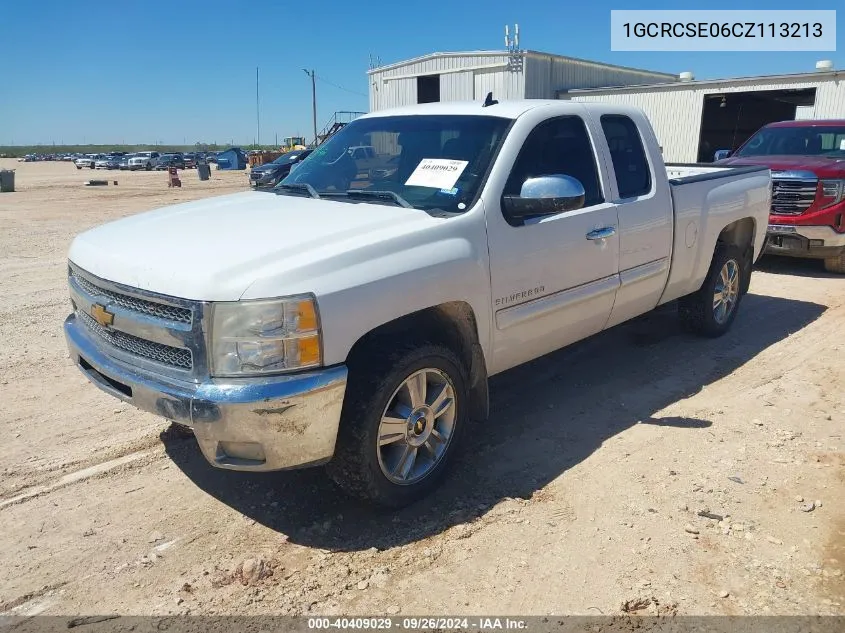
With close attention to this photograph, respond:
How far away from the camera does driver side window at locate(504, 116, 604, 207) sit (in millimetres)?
3889

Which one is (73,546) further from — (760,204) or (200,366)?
(760,204)

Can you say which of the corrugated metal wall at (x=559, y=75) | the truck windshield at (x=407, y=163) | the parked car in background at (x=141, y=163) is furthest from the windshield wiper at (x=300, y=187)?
the parked car in background at (x=141, y=163)

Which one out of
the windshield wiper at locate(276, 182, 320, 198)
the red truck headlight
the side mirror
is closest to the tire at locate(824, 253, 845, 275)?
the red truck headlight

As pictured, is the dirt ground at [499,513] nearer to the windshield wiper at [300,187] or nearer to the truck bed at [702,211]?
the truck bed at [702,211]

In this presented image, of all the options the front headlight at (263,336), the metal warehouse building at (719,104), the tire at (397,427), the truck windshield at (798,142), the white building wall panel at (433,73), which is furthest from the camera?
the white building wall panel at (433,73)

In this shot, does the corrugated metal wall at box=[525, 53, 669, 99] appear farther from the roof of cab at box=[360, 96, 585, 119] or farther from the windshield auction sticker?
the windshield auction sticker

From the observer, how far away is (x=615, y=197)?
14.6 feet

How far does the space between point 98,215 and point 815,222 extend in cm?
1616

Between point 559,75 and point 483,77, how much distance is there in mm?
3197

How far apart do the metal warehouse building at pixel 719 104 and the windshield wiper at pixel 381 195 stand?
1961 cm

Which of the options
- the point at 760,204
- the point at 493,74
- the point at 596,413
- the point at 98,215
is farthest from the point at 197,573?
the point at 493,74

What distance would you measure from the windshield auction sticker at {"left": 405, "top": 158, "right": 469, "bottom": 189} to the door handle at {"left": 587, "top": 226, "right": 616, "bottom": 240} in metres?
0.95

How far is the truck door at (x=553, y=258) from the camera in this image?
3.70 meters

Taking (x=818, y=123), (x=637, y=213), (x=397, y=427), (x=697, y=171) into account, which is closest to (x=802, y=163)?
(x=818, y=123)
